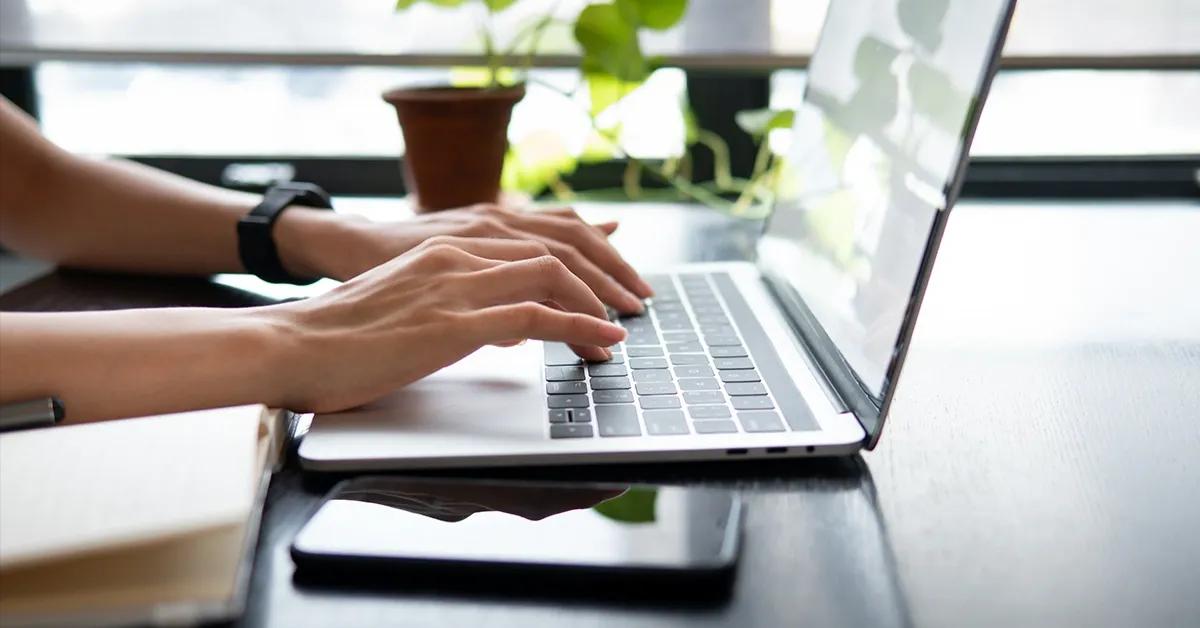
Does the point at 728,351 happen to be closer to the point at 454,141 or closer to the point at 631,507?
the point at 631,507

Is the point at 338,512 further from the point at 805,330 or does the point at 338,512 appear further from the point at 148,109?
the point at 148,109

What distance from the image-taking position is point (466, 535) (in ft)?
1.60

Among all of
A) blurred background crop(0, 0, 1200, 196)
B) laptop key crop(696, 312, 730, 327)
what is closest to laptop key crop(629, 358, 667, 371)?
laptop key crop(696, 312, 730, 327)

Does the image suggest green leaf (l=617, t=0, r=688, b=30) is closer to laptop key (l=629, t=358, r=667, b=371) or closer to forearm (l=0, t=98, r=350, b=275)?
forearm (l=0, t=98, r=350, b=275)

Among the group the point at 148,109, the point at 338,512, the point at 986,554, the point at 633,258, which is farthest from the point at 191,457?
the point at 148,109

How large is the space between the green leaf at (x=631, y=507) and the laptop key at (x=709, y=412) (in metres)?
0.10

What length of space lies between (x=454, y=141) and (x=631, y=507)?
2.16ft

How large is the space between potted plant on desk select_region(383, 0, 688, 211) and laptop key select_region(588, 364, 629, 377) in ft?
1.46

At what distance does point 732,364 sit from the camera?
0.72m

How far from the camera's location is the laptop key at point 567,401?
2.10ft

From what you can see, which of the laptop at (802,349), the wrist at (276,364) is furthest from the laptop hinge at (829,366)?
the wrist at (276,364)

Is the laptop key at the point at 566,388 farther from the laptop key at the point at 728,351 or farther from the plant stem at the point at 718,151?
the plant stem at the point at 718,151

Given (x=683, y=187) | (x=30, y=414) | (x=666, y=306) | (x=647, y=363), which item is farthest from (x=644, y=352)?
(x=683, y=187)

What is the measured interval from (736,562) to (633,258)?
24.7 inches
